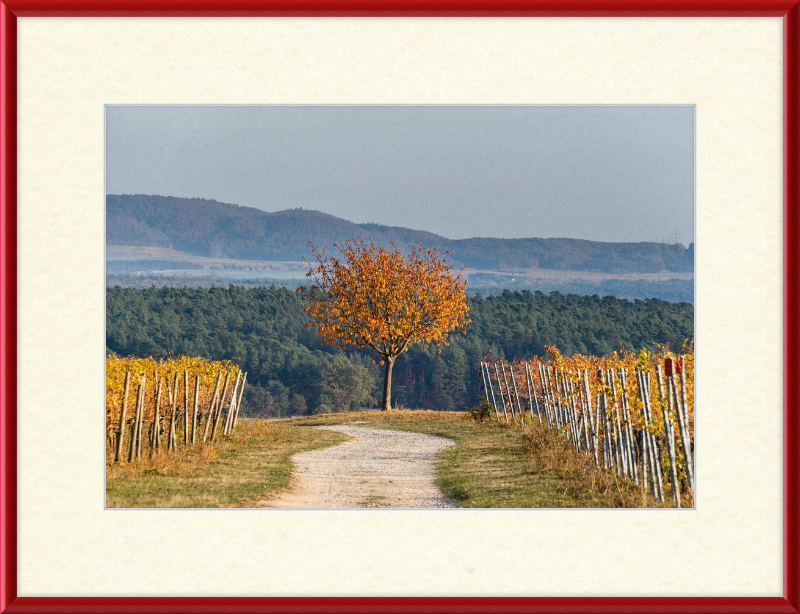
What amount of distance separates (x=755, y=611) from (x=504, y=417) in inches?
511

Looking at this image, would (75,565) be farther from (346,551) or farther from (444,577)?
(444,577)

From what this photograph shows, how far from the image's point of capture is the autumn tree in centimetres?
2108

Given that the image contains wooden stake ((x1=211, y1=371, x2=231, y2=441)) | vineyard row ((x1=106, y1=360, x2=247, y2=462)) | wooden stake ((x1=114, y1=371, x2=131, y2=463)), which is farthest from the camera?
wooden stake ((x1=211, y1=371, x2=231, y2=441))

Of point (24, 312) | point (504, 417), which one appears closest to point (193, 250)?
point (504, 417)

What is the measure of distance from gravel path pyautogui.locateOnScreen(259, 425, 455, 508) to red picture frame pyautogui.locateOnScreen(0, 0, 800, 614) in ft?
5.78

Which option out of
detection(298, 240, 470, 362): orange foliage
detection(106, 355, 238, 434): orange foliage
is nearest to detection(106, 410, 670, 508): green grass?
detection(106, 355, 238, 434): orange foliage

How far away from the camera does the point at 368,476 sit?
9.06 metres

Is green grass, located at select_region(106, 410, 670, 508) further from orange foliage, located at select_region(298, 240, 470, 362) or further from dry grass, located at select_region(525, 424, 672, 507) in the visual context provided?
orange foliage, located at select_region(298, 240, 470, 362)

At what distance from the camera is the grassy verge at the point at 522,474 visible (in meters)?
6.95
